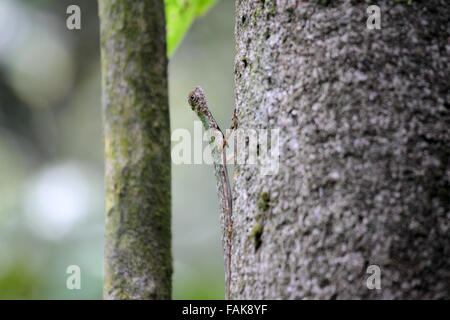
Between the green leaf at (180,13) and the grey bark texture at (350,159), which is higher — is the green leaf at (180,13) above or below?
above

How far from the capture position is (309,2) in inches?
42.8

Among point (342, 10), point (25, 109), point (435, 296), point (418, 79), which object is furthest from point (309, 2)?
point (25, 109)

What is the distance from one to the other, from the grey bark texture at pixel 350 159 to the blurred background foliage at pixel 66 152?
372 centimetres

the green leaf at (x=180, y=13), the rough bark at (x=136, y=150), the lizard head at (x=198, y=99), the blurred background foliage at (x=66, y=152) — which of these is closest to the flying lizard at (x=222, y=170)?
the lizard head at (x=198, y=99)

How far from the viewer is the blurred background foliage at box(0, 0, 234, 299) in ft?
16.6

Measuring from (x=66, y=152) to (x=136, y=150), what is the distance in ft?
16.2

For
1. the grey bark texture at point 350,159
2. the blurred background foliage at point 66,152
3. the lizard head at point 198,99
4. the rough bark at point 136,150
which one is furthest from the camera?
the blurred background foliage at point 66,152

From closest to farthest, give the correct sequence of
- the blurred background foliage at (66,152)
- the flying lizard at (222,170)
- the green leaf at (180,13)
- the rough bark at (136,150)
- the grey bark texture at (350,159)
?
the grey bark texture at (350,159) → the flying lizard at (222,170) → the rough bark at (136,150) → the green leaf at (180,13) → the blurred background foliage at (66,152)

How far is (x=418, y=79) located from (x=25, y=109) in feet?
19.6

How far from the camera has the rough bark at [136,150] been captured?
156 cm

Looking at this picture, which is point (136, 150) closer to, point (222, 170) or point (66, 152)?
point (222, 170)

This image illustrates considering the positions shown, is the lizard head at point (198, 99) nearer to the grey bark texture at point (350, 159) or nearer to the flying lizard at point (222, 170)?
the flying lizard at point (222, 170)

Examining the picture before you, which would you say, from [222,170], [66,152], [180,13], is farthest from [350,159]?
[66,152]

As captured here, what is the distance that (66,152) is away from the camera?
6.23 metres
